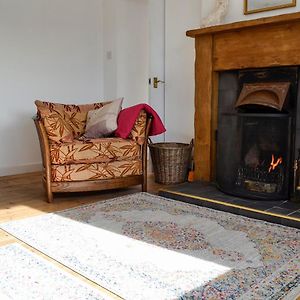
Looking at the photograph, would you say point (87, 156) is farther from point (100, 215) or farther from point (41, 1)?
point (41, 1)

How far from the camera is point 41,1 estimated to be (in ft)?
14.3

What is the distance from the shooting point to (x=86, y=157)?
3012 mm

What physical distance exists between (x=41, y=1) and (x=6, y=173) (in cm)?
205

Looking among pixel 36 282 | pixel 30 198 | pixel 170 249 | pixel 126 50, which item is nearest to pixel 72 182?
pixel 30 198

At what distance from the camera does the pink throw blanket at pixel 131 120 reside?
10.5 ft

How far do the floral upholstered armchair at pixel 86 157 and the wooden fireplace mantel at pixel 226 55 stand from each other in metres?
0.55

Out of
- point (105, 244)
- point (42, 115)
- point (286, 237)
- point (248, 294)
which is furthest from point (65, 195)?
point (248, 294)

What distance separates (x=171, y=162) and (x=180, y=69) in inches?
39.8

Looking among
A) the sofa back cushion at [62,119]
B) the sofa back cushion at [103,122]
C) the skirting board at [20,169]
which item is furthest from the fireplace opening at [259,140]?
the skirting board at [20,169]

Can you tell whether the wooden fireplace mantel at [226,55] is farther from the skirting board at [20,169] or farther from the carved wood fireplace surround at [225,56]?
the skirting board at [20,169]

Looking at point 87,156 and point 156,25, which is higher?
Answer: point 156,25

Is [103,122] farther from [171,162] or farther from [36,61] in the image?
[36,61]

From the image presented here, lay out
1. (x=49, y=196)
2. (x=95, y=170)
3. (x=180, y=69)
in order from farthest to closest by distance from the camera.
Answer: (x=180, y=69) → (x=95, y=170) → (x=49, y=196)

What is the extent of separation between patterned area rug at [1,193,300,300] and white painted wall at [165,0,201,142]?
1.33 metres
